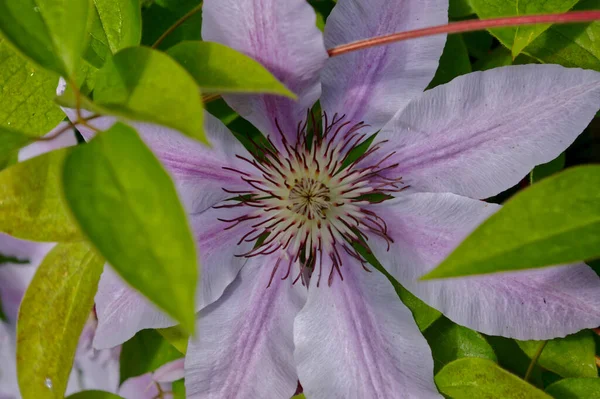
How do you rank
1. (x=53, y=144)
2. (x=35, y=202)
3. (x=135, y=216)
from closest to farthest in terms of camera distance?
1. (x=135, y=216)
2. (x=35, y=202)
3. (x=53, y=144)

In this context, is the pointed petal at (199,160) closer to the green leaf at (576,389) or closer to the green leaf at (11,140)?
the green leaf at (11,140)

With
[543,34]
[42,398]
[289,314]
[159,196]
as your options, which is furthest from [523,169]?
[42,398]

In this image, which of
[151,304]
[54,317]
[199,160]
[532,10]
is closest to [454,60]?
[532,10]

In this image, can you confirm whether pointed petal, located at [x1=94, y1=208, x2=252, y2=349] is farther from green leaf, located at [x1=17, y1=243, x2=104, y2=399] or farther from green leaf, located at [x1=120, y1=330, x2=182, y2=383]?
green leaf, located at [x1=120, y1=330, x2=182, y2=383]

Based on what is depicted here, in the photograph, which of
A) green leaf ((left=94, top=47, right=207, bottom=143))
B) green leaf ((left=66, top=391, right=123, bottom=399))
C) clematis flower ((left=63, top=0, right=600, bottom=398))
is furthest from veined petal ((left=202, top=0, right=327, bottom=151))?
green leaf ((left=66, top=391, right=123, bottom=399))

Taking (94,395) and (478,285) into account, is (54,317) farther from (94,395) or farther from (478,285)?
(478,285)

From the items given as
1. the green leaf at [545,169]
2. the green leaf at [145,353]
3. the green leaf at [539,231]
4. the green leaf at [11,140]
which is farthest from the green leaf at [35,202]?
the green leaf at [545,169]
